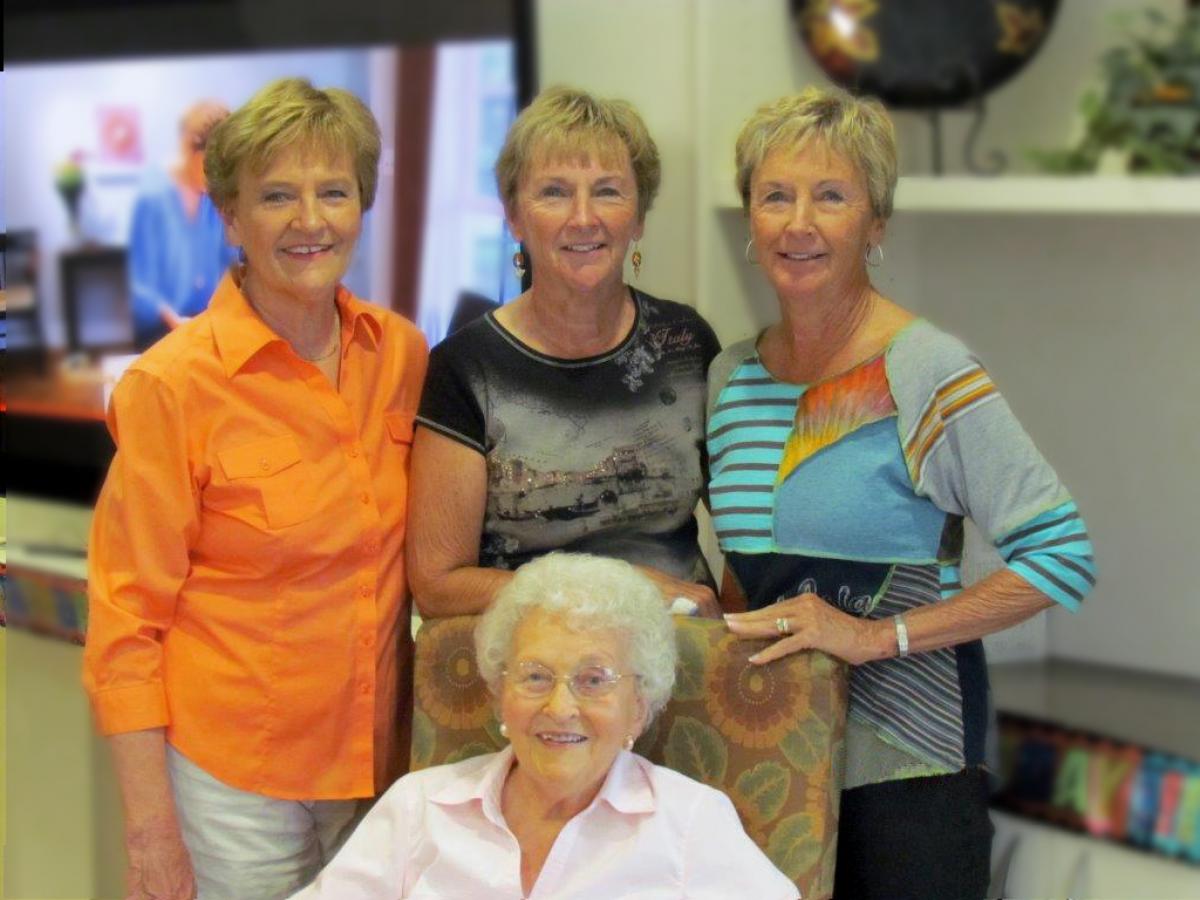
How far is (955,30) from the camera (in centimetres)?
269

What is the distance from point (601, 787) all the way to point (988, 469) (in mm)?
557

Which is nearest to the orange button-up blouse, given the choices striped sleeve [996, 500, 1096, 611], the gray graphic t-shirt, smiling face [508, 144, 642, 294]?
the gray graphic t-shirt

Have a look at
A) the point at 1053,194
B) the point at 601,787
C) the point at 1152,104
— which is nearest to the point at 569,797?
the point at 601,787

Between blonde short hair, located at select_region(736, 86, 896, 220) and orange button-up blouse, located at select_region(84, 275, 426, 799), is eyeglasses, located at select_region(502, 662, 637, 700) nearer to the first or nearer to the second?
orange button-up blouse, located at select_region(84, 275, 426, 799)

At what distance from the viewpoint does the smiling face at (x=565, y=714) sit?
5.43 feet

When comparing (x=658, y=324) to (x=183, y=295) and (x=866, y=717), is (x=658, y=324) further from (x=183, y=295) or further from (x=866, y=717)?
(x=183, y=295)

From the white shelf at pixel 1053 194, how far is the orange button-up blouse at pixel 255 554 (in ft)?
2.83

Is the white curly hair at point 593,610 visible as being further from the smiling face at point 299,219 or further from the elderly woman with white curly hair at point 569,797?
the smiling face at point 299,219

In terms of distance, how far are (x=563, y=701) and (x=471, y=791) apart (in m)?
0.17

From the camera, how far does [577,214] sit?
1.79m

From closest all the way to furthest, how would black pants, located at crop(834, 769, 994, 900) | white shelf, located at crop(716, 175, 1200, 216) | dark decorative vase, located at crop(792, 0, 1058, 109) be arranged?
1. black pants, located at crop(834, 769, 994, 900)
2. white shelf, located at crop(716, 175, 1200, 216)
3. dark decorative vase, located at crop(792, 0, 1058, 109)

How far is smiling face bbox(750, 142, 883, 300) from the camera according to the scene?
174cm

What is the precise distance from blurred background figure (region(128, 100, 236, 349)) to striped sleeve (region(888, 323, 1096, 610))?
152cm

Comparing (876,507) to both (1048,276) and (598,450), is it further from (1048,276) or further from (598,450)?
(1048,276)
